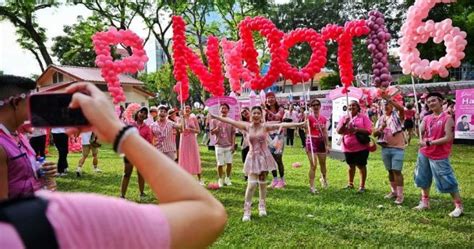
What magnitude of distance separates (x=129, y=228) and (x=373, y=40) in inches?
262

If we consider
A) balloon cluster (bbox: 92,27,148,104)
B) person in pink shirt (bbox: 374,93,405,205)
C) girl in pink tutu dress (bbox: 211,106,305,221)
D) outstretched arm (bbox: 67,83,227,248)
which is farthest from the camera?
balloon cluster (bbox: 92,27,148,104)

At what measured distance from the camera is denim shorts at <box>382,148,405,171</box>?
699 cm

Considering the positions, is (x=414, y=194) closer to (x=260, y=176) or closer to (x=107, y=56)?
(x=260, y=176)

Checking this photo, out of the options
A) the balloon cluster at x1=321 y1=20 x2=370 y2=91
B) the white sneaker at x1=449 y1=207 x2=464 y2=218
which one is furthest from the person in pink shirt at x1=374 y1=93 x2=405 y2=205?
the balloon cluster at x1=321 y1=20 x2=370 y2=91

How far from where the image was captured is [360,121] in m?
7.81

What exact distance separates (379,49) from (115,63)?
15.9 feet

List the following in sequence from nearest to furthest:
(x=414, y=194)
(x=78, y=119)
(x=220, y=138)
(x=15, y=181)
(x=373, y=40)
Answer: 1. (x=78, y=119)
2. (x=15, y=181)
3. (x=373, y=40)
4. (x=414, y=194)
5. (x=220, y=138)

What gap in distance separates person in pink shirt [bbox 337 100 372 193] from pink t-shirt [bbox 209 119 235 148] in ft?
7.54

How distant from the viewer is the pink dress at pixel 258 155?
6191 millimetres

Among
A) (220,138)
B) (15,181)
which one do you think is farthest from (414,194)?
(15,181)

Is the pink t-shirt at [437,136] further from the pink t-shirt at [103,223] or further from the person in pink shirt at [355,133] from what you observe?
the pink t-shirt at [103,223]

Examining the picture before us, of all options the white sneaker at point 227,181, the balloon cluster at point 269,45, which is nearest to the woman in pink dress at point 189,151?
the white sneaker at point 227,181

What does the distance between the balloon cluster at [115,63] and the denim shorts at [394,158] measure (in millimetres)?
4866

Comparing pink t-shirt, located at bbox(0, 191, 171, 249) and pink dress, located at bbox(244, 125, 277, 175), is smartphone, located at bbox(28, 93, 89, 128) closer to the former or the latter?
pink t-shirt, located at bbox(0, 191, 171, 249)
